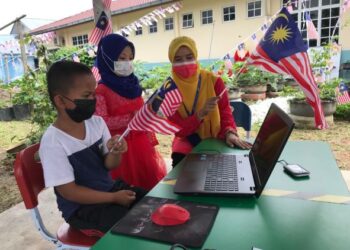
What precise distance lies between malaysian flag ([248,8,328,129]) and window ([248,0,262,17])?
34.7 feet

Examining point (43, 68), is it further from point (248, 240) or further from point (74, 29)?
point (74, 29)

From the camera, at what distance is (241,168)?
1535mm

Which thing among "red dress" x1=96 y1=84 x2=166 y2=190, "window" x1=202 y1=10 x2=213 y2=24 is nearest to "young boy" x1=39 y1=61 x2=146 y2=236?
"red dress" x1=96 y1=84 x2=166 y2=190

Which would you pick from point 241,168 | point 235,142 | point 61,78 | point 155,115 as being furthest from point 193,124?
point 61,78

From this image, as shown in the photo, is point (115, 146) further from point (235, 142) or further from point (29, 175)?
point (235, 142)

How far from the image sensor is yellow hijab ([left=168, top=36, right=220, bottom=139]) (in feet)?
7.36

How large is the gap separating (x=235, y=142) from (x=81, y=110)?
0.99 metres

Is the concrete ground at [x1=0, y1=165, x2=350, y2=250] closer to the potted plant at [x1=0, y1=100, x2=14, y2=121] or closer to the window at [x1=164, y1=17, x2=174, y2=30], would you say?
the potted plant at [x1=0, y1=100, x2=14, y2=121]

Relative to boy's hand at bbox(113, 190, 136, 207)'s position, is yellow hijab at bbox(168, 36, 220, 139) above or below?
above

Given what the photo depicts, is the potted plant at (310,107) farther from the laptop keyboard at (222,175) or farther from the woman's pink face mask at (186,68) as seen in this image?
the laptop keyboard at (222,175)

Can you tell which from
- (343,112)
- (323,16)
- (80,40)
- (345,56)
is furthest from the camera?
(80,40)

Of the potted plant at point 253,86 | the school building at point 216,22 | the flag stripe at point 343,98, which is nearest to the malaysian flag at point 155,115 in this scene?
the flag stripe at point 343,98

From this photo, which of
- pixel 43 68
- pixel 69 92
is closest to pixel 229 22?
pixel 43 68

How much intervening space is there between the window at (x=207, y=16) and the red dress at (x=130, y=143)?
1152cm
